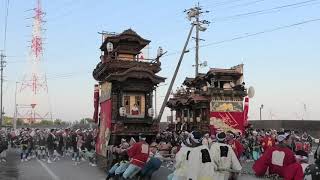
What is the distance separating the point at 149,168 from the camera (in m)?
13.9

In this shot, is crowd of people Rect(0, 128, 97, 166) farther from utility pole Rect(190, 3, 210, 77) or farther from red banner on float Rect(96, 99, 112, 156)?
utility pole Rect(190, 3, 210, 77)

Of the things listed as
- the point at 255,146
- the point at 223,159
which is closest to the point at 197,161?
the point at 223,159

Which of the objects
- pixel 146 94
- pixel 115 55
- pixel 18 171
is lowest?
pixel 18 171

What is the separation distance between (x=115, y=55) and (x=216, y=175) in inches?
668

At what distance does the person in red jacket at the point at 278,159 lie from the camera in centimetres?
805

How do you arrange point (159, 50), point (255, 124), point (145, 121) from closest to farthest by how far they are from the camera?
1. point (145, 121)
2. point (159, 50)
3. point (255, 124)

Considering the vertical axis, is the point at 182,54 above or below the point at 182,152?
above

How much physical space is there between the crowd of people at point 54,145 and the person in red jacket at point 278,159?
1989 centimetres

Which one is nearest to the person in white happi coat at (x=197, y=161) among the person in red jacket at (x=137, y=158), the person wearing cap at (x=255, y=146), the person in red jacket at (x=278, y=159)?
the person in red jacket at (x=278, y=159)

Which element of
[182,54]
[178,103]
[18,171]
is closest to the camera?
[18,171]

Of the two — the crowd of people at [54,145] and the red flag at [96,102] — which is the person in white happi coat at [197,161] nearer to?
the red flag at [96,102]

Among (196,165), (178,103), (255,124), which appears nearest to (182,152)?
(196,165)

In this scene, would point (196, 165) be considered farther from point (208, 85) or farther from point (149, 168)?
point (208, 85)

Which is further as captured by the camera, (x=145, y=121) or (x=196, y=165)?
(x=145, y=121)
